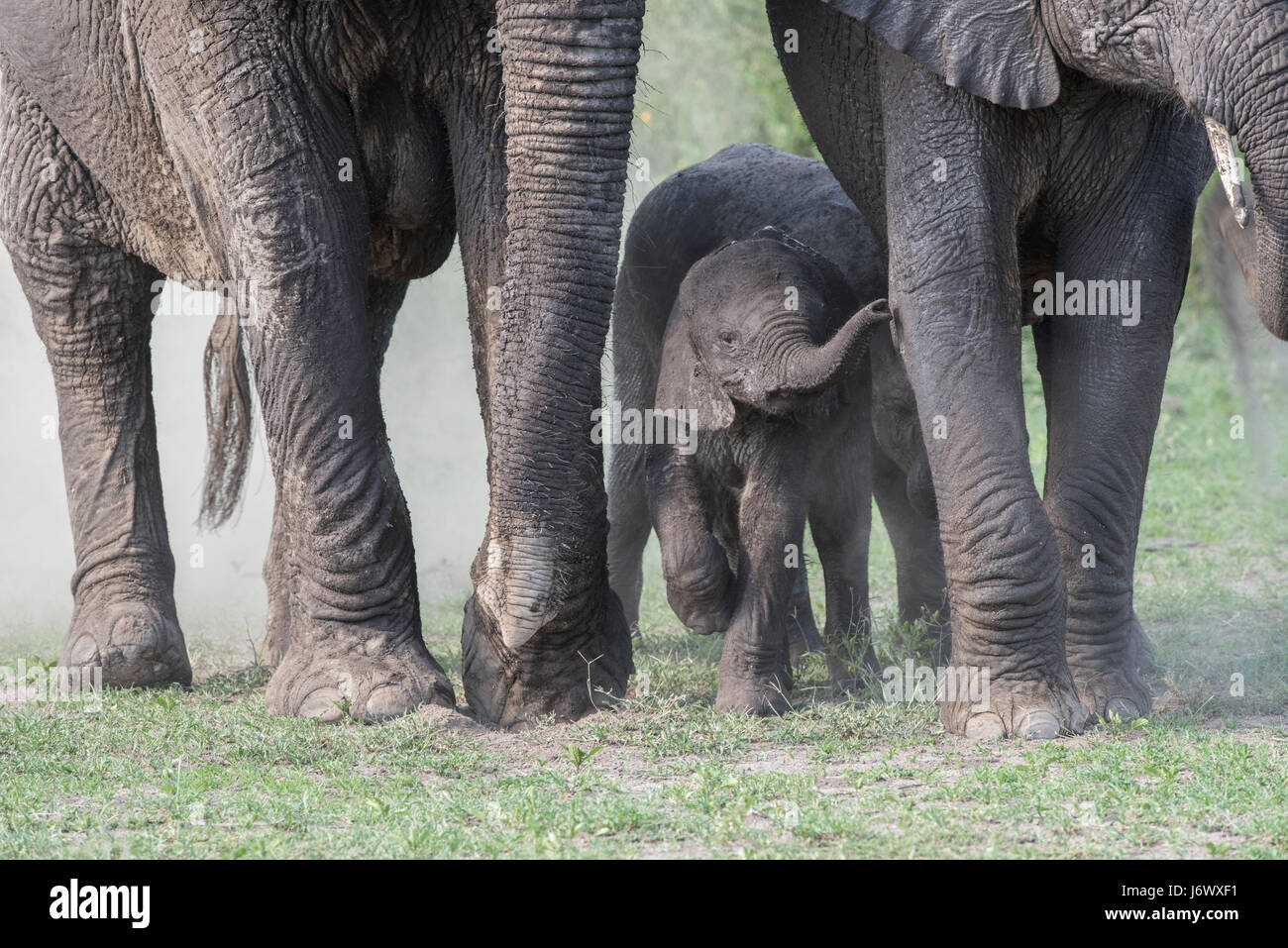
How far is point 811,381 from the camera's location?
5.66 metres

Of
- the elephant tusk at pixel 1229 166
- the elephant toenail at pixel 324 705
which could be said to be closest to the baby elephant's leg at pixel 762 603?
the elephant toenail at pixel 324 705

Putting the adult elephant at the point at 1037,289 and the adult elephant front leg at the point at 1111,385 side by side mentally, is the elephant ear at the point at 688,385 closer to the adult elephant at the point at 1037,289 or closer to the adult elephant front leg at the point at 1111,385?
the adult elephant at the point at 1037,289

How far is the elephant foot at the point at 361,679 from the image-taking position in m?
5.66

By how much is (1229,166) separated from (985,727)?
5.58 ft

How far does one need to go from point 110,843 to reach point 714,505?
257cm

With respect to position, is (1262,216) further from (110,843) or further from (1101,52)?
(110,843)

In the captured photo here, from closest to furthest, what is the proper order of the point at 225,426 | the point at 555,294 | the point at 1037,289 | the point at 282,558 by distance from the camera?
the point at 555,294, the point at 1037,289, the point at 282,558, the point at 225,426

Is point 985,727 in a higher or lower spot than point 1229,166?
lower

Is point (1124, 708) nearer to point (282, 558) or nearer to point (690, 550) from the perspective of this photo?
point (690, 550)

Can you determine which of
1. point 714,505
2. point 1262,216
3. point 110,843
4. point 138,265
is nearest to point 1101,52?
point 1262,216

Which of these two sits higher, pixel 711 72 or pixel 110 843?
pixel 711 72

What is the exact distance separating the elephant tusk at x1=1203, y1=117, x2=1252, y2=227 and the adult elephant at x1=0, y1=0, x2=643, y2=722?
1.56 m

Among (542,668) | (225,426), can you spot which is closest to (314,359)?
(542,668)

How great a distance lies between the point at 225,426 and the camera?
8.22m
